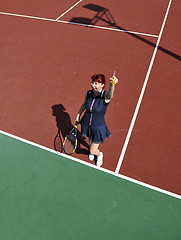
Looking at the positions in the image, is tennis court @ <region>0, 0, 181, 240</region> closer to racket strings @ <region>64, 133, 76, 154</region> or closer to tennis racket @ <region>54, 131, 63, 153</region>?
tennis racket @ <region>54, 131, 63, 153</region>

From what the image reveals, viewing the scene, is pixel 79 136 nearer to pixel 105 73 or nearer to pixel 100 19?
pixel 105 73

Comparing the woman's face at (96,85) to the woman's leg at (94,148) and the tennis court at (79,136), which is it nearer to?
the woman's leg at (94,148)

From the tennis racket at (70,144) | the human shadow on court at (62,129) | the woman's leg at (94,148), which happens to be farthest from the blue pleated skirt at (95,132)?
the human shadow on court at (62,129)

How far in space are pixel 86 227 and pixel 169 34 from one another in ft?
28.4

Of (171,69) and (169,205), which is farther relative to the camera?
(171,69)

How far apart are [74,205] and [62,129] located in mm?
2182

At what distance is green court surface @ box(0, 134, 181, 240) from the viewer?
4.46 metres

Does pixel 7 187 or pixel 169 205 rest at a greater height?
pixel 169 205

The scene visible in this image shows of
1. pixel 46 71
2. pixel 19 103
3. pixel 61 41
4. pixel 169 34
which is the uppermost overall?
pixel 169 34

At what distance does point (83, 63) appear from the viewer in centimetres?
Answer: 875

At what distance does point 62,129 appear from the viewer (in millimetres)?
6422

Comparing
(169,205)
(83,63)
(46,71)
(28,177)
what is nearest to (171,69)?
(83,63)

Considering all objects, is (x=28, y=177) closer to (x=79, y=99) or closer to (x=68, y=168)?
(x=68, y=168)

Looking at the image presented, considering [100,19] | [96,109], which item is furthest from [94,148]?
[100,19]
